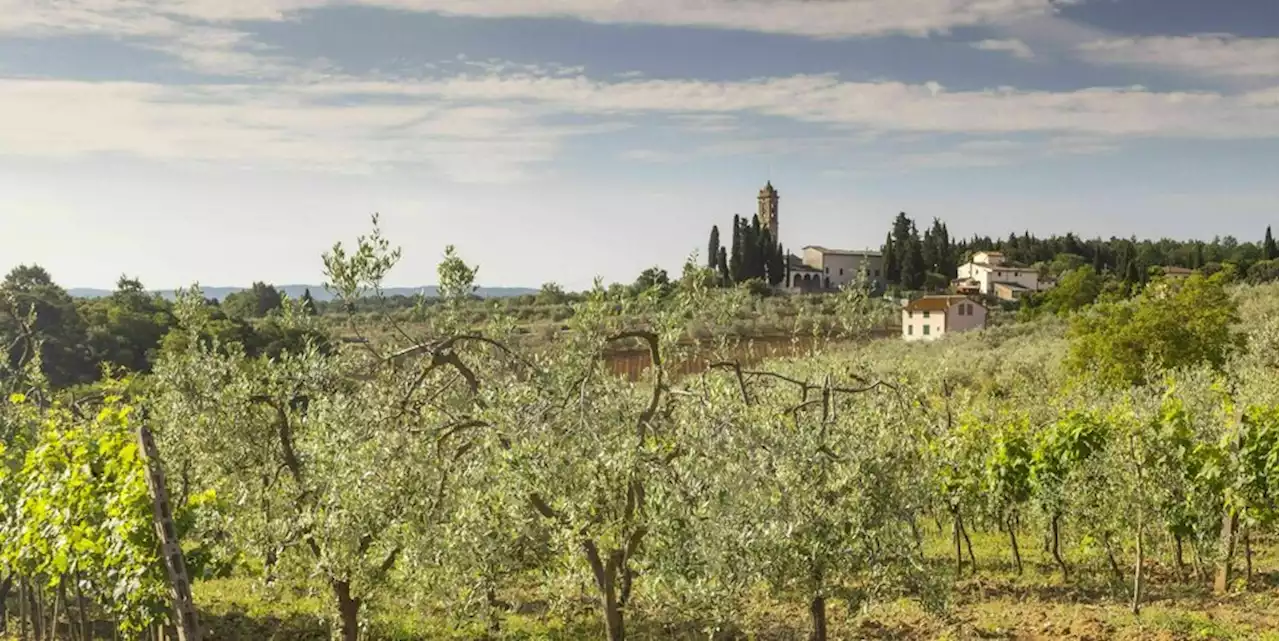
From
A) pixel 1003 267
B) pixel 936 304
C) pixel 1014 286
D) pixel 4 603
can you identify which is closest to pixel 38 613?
pixel 4 603

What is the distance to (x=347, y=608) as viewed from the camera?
33.9 ft

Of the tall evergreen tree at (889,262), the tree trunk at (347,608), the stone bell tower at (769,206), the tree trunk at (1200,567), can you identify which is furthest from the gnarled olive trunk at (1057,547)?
Result: the stone bell tower at (769,206)

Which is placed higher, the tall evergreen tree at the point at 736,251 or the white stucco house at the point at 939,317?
the tall evergreen tree at the point at 736,251

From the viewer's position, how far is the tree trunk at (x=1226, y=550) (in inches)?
550

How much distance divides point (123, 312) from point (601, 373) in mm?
46759

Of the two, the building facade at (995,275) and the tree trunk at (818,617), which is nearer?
the tree trunk at (818,617)

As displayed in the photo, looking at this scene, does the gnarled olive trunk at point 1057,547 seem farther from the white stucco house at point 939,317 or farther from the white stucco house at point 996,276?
the white stucco house at point 996,276

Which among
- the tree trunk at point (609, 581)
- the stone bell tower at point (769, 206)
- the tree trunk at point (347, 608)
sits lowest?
the tree trunk at point (347, 608)

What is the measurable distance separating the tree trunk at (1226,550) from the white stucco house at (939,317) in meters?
51.3

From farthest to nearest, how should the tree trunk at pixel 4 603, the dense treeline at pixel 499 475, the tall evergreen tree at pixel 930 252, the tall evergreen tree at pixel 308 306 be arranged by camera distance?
the tall evergreen tree at pixel 930 252
the tree trunk at pixel 4 603
the tall evergreen tree at pixel 308 306
the dense treeline at pixel 499 475

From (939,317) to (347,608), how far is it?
203ft

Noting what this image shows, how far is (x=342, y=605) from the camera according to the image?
10.3 metres

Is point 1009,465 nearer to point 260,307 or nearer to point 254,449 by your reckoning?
point 254,449

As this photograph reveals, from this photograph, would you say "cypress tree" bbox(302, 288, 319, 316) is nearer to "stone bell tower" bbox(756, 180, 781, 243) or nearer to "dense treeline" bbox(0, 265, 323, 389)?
"dense treeline" bbox(0, 265, 323, 389)
